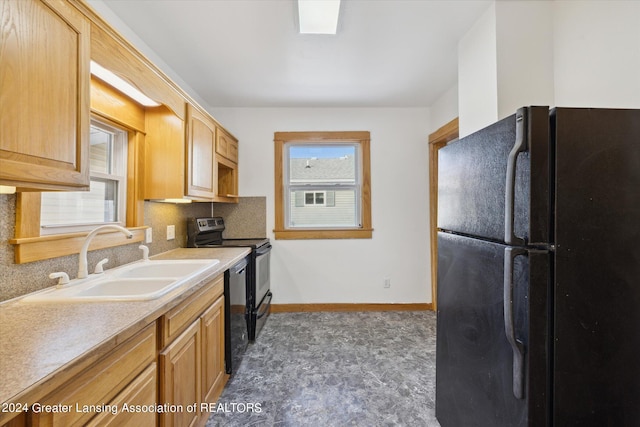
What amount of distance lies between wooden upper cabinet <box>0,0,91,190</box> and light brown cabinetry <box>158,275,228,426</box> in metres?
0.69

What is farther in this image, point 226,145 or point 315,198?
point 315,198

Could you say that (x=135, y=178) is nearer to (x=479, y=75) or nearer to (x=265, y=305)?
(x=265, y=305)

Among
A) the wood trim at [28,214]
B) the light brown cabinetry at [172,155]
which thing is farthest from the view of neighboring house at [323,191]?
the wood trim at [28,214]

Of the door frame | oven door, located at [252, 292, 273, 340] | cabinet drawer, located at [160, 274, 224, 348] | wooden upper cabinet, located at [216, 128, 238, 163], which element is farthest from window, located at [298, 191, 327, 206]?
cabinet drawer, located at [160, 274, 224, 348]

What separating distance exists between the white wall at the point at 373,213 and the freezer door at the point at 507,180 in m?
1.96

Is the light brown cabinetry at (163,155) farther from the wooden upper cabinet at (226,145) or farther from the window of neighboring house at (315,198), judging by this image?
the window of neighboring house at (315,198)

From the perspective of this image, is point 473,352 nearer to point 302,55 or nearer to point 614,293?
point 614,293

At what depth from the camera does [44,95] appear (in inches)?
35.2

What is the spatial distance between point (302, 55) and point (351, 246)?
2.09m

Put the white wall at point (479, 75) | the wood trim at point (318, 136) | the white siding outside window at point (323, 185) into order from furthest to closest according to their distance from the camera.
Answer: the white siding outside window at point (323, 185) → the wood trim at point (318, 136) → the white wall at point (479, 75)

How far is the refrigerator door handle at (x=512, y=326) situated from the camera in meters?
0.87

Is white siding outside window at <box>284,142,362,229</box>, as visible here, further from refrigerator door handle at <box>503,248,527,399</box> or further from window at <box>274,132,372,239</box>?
refrigerator door handle at <box>503,248,527,399</box>

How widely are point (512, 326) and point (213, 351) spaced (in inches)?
63.0

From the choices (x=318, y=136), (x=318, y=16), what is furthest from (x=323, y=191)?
(x=318, y=16)
